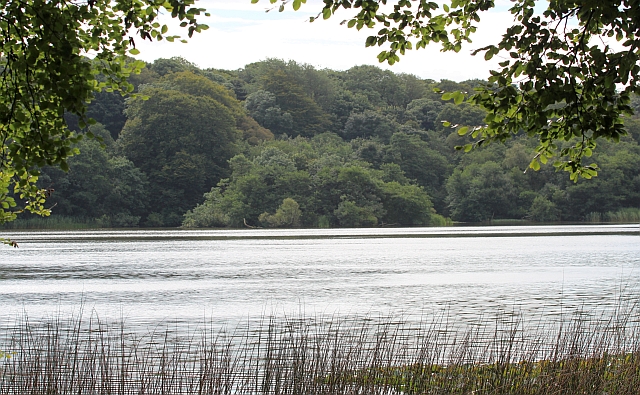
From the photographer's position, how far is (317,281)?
26.5 m

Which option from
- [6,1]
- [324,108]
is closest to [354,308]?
[6,1]

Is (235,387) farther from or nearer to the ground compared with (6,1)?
nearer to the ground

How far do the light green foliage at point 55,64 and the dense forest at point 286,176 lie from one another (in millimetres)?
67882

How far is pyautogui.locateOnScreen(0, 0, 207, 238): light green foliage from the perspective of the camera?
541 cm

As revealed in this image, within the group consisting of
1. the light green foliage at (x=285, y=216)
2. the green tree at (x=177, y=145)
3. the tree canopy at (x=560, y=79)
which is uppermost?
the green tree at (x=177, y=145)

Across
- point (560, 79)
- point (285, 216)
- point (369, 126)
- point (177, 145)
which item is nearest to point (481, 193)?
point (285, 216)

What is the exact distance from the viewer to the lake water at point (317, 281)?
19.2 metres

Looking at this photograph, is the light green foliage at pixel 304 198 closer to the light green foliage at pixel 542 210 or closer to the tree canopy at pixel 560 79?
the light green foliage at pixel 542 210

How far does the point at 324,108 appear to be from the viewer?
118500 millimetres

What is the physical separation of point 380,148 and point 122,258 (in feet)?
193

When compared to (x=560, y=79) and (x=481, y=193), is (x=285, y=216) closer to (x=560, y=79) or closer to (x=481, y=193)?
(x=481, y=193)

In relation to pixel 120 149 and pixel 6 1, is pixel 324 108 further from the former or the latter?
pixel 6 1

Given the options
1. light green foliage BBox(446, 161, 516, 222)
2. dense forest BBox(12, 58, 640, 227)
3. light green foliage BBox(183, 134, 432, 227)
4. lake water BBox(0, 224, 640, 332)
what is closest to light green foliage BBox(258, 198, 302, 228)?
light green foliage BBox(183, 134, 432, 227)

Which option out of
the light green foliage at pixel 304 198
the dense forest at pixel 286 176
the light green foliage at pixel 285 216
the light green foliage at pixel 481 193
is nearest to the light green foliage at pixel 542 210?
the dense forest at pixel 286 176
